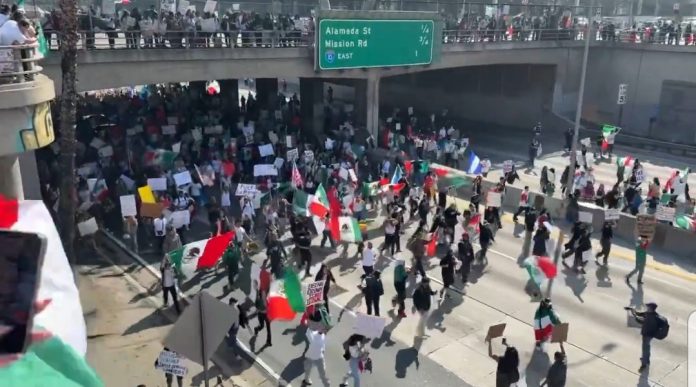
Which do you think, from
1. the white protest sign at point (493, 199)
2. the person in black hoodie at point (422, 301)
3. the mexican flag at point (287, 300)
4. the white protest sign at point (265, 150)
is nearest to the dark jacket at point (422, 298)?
the person in black hoodie at point (422, 301)

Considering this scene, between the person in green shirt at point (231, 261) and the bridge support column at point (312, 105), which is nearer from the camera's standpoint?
the person in green shirt at point (231, 261)

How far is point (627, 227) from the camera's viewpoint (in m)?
19.2

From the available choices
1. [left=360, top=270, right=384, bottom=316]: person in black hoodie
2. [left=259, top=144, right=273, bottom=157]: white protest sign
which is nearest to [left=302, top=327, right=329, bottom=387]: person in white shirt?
[left=360, top=270, right=384, bottom=316]: person in black hoodie

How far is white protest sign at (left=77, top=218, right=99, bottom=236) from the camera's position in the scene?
1636cm

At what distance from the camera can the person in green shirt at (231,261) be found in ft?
48.2

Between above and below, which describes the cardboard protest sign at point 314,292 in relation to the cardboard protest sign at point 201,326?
below

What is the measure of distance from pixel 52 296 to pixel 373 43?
2419cm

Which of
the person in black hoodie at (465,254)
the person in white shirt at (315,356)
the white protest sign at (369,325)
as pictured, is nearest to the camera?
the white protest sign at (369,325)

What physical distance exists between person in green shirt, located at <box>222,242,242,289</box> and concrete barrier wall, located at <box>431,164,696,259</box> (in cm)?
1092

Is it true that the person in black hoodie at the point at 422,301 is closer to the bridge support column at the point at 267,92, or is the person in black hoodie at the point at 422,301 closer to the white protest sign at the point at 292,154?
the white protest sign at the point at 292,154

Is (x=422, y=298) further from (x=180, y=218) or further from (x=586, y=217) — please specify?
(x=180, y=218)

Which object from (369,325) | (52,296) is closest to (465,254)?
(369,325)

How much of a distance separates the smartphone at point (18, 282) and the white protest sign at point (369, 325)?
6493 mm

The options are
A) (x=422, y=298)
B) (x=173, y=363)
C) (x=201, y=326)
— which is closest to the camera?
(x=201, y=326)
